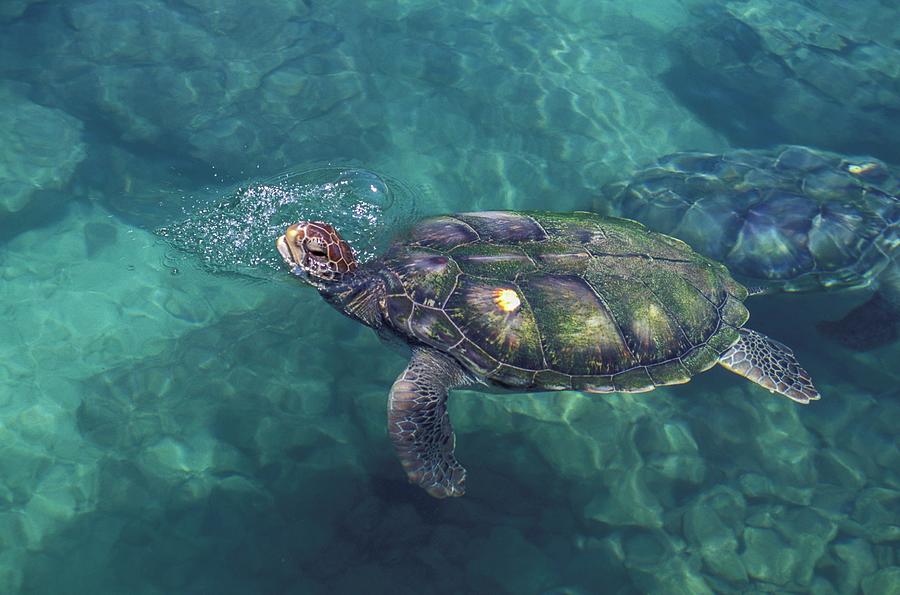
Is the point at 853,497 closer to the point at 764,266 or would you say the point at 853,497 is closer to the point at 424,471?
the point at 764,266

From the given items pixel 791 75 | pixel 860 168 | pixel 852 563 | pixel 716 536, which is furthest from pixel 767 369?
pixel 791 75

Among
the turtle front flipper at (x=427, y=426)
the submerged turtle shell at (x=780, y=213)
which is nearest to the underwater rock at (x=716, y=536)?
the turtle front flipper at (x=427, y=426)

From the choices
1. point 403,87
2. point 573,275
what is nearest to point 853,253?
point 573,275

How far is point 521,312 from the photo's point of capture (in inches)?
199

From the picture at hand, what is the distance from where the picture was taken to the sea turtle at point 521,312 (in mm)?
5031

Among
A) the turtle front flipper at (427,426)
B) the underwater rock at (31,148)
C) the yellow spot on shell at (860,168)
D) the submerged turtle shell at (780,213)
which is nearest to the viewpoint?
the turtle front flipper at (427,426)

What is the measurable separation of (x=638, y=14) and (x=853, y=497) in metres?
7.91

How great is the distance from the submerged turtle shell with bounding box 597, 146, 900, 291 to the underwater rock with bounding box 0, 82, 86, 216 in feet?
20.7

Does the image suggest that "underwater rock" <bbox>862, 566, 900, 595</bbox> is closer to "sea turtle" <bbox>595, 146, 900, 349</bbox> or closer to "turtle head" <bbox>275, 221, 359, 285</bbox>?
"sea turtle" <bbox>595, 146, 900, 349</bbox>

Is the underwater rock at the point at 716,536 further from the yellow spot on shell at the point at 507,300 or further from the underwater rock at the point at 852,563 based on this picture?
the yellow spot on shell at the point at 507,300

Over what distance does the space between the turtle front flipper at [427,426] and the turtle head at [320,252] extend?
1.15 m

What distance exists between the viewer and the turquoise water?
530 cm

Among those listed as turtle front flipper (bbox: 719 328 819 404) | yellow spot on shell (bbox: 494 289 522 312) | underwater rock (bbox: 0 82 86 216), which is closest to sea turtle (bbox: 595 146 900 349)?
turtle front flipper (bbox: 719 328 819 404)

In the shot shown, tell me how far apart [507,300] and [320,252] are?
1747 millimetres
